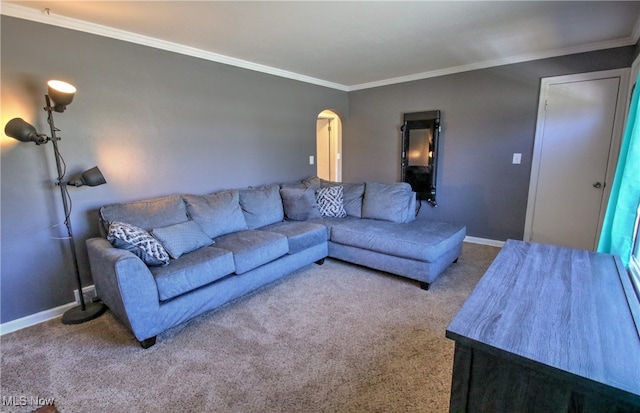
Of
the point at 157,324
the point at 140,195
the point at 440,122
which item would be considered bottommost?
the point at 157,324

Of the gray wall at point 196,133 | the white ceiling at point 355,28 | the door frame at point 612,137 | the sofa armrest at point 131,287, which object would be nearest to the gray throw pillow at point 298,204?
the gray wall at point 196,133

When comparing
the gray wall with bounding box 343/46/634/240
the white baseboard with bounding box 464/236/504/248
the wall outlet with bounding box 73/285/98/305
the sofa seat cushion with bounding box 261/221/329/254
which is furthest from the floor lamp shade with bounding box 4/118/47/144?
the white baseboard with bounding box 464/236/504/248

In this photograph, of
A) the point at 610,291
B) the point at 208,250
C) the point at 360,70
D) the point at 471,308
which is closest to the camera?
the point at 471,308

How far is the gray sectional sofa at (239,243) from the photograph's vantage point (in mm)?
2115

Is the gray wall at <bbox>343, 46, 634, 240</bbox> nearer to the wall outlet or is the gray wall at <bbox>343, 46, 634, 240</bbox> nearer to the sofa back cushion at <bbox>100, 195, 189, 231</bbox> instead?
the sofa back cushion at <bbox>100, 195, 189, 231</bbox>

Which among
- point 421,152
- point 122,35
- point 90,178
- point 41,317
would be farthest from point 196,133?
point 421,152

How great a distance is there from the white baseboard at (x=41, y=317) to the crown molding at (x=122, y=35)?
2.20 meters

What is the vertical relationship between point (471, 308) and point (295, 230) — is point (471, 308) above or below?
above

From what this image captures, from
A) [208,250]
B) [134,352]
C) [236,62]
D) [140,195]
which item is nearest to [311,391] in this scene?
[134,352]

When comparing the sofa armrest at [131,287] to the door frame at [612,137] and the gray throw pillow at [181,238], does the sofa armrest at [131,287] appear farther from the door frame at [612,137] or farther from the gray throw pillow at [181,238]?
the door frame at [612,137]

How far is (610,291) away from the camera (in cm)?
128

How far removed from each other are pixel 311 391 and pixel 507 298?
3.79 ft

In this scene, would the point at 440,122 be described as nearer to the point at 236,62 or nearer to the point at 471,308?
the point at 236,62

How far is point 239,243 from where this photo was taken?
9.05ft
